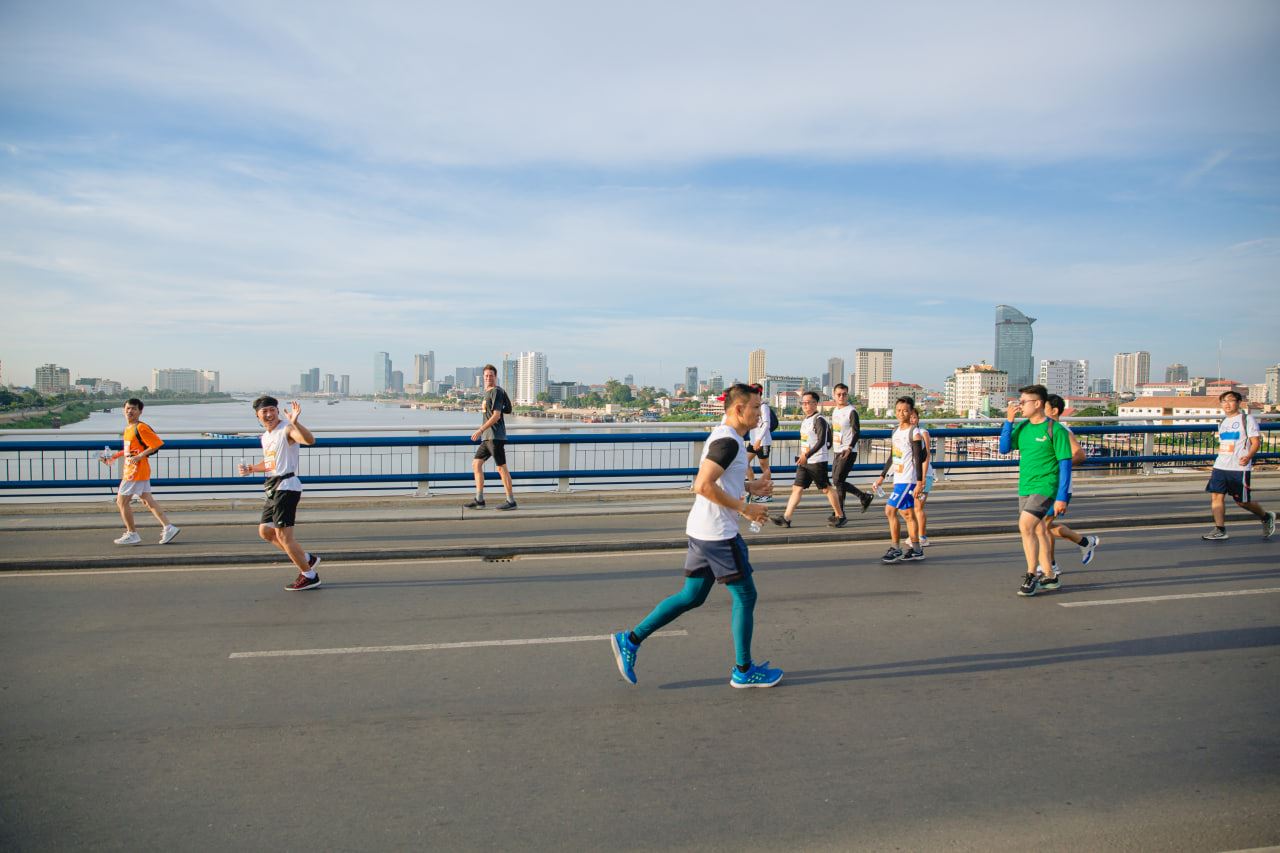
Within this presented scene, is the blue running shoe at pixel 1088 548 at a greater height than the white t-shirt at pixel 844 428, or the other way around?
the white t-shirt at pixel 844 428

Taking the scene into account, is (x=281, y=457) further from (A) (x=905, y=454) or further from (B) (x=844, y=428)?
(B) (x=844, y=428)

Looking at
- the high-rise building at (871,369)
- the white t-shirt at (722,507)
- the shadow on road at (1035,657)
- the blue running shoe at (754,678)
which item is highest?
the high-rise building at (871,369)

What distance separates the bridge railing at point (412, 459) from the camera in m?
12.7

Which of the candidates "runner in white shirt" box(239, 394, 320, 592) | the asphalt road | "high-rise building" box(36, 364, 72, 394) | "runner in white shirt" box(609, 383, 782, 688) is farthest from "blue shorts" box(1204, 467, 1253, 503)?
"high-rise building" box(36, 364, 72, 394)

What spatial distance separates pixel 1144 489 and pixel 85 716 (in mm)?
16988

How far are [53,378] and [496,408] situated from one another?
2432 cm

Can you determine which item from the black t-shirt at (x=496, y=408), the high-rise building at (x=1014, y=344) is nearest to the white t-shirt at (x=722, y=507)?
the black t-shirt at (x=496, y=408)

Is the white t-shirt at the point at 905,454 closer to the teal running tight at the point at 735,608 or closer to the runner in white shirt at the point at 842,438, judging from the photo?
the runner in white shirt at the point at 842,438

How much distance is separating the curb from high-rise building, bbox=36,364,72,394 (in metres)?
19.4

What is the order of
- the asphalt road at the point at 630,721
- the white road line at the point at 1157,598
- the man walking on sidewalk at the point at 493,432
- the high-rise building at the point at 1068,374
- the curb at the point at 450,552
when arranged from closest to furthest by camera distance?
the asphalt road at the point at 630,721
the white road line at the point at 1157,598
the curb at the point at 450,552
the man walking on sidewalk at the point at 493,432
the high-rise building at the point at 1068,374

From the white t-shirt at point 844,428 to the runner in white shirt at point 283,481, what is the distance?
6903 millimetres

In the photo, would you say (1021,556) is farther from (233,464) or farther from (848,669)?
(233,464)

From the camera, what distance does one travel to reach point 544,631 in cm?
671

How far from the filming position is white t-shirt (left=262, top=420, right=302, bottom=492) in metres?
8.26
